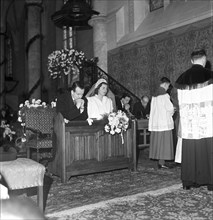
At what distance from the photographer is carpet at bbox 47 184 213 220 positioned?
347 cm

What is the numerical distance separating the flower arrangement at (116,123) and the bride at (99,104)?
1.05ft

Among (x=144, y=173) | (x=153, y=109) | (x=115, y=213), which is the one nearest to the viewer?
(x=115, y=213)

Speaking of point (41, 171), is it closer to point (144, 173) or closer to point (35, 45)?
point (144, 173)

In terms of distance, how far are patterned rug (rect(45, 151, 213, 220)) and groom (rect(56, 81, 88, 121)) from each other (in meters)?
1.11

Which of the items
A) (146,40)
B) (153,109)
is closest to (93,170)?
(153,109)

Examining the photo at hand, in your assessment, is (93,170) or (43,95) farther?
(43,95)

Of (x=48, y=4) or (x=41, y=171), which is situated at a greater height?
(x=48, y=4)

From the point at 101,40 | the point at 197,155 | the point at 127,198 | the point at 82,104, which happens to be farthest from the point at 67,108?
the point at 101,40

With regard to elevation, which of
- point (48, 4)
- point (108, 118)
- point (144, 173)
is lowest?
point (144, 173)

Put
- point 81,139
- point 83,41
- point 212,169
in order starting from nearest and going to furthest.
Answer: point 212,169, point 81,139, point 83,41

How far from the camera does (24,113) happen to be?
723 cm

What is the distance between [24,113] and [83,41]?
9485 millimetres

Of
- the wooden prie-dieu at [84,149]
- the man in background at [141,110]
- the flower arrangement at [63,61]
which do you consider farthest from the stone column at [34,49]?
the wooden prie-dieu at [84,149]

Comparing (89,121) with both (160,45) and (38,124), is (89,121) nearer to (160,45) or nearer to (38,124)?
(38,124)
